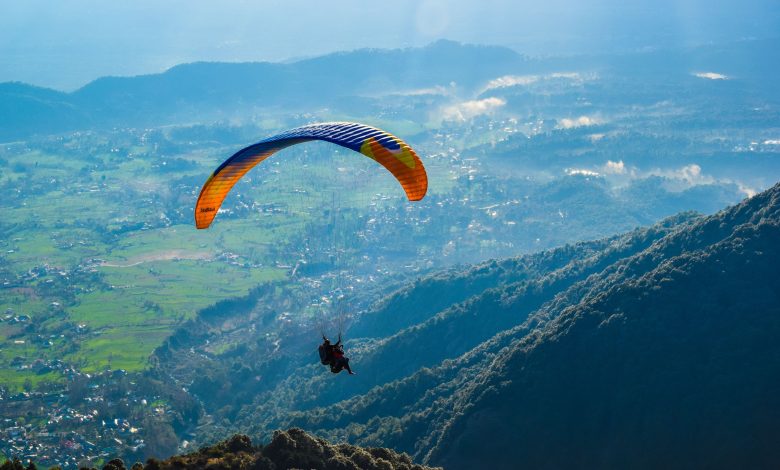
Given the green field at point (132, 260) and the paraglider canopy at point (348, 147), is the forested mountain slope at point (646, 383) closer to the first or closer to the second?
the paraglider canopy at point (348, 147)

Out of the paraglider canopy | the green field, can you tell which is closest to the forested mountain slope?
the paraglider canopy

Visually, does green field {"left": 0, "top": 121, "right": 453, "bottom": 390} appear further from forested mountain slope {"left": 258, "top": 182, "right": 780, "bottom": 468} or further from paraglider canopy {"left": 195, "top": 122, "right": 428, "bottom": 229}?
paraglider canopy {"left": 195, "top": 122, "right": 428, "bottom": 229}

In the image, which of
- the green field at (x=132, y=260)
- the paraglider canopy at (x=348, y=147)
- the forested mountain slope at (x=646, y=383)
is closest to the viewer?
the paraglider canopy at (x=348, y=147)

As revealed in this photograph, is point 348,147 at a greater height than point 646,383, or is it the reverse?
point 348,147

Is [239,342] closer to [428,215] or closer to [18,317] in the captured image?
[18,317]

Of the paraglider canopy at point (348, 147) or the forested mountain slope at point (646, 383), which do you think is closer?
the paraglider canopy at point (348, 147)


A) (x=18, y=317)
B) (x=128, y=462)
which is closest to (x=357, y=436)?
(x=128, y=462)

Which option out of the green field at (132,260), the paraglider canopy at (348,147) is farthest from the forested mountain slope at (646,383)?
the green field at (132,260)

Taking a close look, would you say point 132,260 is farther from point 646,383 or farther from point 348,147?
point 348,147

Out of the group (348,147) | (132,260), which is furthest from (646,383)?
(132,260)
